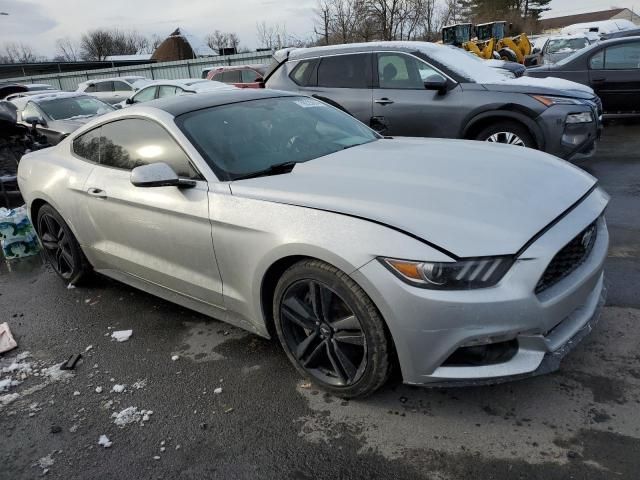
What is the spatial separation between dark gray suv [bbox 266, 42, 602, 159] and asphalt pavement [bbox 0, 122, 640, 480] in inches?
119

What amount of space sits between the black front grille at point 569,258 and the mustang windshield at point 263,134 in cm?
160

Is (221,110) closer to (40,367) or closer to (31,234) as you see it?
(40,367)

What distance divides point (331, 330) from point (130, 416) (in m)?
1.21

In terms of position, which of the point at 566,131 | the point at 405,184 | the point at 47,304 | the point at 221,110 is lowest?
the point at 47,304

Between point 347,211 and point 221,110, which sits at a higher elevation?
point 221,110

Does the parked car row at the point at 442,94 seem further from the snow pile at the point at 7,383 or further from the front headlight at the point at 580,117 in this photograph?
the snow pile at the point at 7,383

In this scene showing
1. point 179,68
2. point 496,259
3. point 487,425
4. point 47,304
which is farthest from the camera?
point 179,68

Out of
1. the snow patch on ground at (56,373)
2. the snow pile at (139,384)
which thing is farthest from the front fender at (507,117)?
the snow patch on ground at (56,373)

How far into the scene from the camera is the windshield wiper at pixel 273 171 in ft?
10.2

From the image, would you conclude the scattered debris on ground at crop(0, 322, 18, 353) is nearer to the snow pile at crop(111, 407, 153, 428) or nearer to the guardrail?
the snow pile at crop(111, 407, 153, 428)

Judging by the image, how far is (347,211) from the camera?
2527 mm

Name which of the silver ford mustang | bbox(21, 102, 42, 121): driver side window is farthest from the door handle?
bbox(21, 102, 42, 121): driver side window

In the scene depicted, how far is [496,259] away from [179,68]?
33.7 meters

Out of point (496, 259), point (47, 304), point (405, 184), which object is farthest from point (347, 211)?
point (47, 304)
